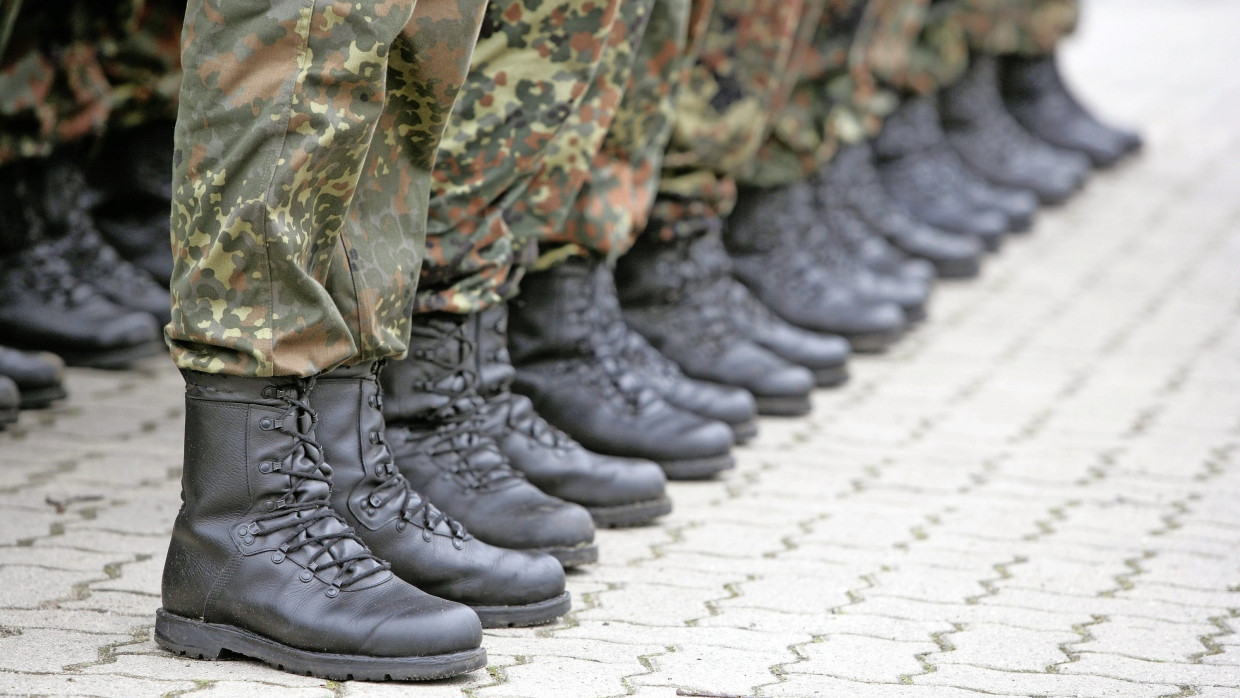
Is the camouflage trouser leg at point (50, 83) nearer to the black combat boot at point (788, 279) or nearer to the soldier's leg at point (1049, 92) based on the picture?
the black combat boot at point (788, 279)

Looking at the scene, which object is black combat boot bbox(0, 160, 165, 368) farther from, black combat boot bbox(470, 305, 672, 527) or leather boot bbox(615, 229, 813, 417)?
black combat boot bbox(470, 305, 672, 527)

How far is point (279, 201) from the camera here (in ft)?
5.20

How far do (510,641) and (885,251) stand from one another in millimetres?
2929

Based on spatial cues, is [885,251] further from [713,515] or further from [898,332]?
[713,515]

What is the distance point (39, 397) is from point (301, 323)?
149 centimetres

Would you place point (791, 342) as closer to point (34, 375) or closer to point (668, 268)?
point (668, 268)

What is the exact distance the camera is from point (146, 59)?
10.6 ft

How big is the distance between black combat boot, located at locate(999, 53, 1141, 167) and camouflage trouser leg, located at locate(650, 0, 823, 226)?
11.9 feet

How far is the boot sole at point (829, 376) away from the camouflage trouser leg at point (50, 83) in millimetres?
1734

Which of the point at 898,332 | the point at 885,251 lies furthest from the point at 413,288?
the point at 885,251

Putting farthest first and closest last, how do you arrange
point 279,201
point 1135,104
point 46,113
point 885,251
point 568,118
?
point 1135,104 < point 885,251 < point 46,113 < point 568,118 < point 279,201

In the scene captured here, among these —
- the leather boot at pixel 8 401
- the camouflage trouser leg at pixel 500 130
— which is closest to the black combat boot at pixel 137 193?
the leather boot at pixel 8 401

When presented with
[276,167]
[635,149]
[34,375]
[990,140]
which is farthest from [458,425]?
[990,140]

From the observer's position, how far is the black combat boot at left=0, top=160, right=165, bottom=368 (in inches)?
123
